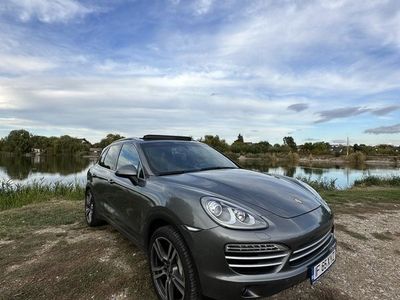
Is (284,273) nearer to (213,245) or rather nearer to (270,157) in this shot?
(213,245)

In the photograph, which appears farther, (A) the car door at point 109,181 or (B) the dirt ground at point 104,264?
(A) the car door at point 109,181

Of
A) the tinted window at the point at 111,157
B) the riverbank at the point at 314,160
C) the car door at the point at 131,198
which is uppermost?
the tinted window at the point at 111,157

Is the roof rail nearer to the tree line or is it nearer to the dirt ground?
the dirt ground

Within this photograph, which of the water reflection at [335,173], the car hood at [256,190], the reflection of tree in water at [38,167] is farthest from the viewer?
the reflection of tree in water at [38,167]

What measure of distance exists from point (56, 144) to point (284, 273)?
7744cm

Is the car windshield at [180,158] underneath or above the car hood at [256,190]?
above

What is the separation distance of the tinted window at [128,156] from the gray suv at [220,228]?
80 mm

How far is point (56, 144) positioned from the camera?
7288 cm

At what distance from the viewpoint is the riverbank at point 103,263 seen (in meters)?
3.36

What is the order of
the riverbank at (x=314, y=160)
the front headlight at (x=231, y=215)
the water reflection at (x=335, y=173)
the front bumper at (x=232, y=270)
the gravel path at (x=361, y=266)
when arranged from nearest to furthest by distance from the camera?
the front bumper at (x=232, y=270)
the front headlight at (x=231, y=215)
the gravel path at (x=361, y=266)
the water reflection at (x=335, y=173)
the riverbank at (x=314, y=160)

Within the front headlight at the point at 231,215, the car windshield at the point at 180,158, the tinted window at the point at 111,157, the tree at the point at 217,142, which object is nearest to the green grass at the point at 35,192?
the tinted window at the point at 111,157

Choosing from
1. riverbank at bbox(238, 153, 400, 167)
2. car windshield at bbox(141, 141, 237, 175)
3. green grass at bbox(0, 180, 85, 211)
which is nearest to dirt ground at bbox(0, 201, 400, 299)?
car windshield at bbox(141, 141, 237, 175)

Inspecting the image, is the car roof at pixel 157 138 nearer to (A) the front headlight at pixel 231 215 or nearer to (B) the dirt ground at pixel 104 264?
(B) the dirt ground at pixel 104 264

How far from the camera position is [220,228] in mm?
2518
